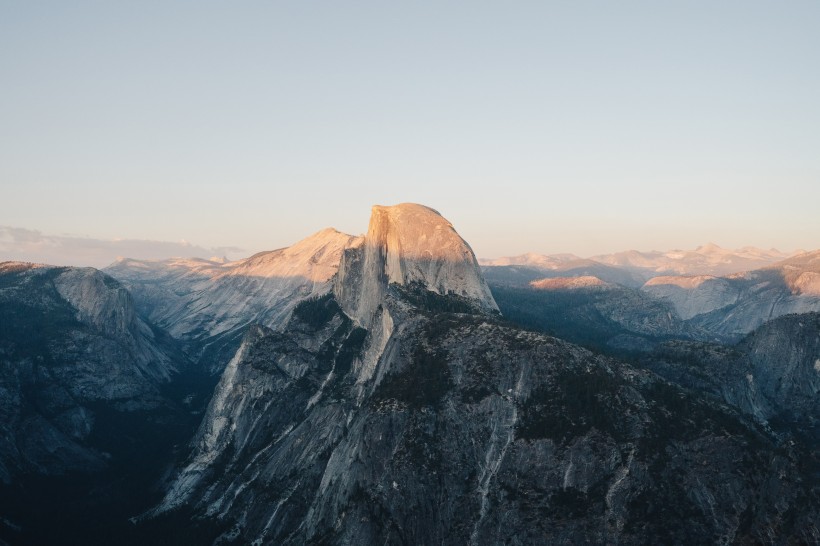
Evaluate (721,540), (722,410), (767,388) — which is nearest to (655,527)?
(721,540)

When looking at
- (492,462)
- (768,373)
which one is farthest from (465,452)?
(768,373)

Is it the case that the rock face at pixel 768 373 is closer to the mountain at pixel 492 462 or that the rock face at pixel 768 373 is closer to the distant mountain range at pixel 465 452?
the distant mountain range at pixel 465 452

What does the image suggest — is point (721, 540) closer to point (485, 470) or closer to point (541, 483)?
point (541, 483)

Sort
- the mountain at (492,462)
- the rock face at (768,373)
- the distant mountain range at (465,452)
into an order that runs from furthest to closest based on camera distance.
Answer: the rock face at (768,373) → the distant mountain range at (465,452) → the mountain at (492,462)

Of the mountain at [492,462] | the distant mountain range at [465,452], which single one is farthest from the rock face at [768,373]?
the mountain at [492,462]

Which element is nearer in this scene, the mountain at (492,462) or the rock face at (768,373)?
the mountain at (492,462)

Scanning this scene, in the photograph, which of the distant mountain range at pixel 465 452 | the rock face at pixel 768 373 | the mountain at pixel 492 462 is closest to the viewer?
the mountain at pixel 492 462

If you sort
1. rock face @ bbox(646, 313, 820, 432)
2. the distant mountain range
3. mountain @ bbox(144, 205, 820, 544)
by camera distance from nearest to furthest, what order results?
mountain @ bbox(144, 205, 820, 544)
the distant mountain range
rock face @ bbox(646, 313, 820, 432)

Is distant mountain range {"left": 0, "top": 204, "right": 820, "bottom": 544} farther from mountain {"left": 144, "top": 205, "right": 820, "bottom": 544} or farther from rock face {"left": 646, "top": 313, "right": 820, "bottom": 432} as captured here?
rock face {"left": 646, "top": 313, "right": 820, "bottom": 432}

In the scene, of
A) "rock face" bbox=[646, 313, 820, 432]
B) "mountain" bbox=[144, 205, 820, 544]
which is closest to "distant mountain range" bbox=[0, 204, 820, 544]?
"mountain" bbox=[144, 205, 820, 544]

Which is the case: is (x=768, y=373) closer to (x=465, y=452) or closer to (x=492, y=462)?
(x=492, y=462)
